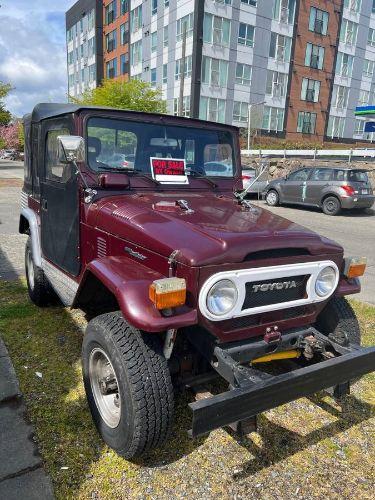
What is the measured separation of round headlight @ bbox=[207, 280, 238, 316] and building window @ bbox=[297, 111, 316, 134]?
1433 inches

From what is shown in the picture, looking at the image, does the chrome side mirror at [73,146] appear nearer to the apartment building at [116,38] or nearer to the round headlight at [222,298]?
the round headlight at [222,298]

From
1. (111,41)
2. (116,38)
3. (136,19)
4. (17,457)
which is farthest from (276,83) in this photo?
(17,457)

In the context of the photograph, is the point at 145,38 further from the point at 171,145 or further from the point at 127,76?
the point at 171,145

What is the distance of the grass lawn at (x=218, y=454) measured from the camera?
234 centimetres

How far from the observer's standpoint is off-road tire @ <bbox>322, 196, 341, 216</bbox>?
13.3m

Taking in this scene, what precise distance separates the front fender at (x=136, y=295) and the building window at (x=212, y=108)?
2896 cm

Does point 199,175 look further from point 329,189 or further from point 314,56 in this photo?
point 314,56

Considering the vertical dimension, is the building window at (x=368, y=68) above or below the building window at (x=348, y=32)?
below

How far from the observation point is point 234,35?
29828 mm

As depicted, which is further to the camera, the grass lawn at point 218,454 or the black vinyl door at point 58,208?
the black vinyl door at point 58,208

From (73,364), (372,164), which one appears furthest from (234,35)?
(73,364)

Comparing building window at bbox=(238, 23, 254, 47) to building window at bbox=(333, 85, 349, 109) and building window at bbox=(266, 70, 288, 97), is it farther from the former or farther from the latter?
building window at bbox=(333, 85, 349, 109)

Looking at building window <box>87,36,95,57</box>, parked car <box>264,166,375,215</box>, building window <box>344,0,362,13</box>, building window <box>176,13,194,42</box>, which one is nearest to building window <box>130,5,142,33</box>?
building window <box>176,13,194,42</box>

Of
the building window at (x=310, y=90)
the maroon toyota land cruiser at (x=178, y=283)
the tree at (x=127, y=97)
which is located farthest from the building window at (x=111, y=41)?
the maroon toyota land cruiser at (x=178, y=283)
